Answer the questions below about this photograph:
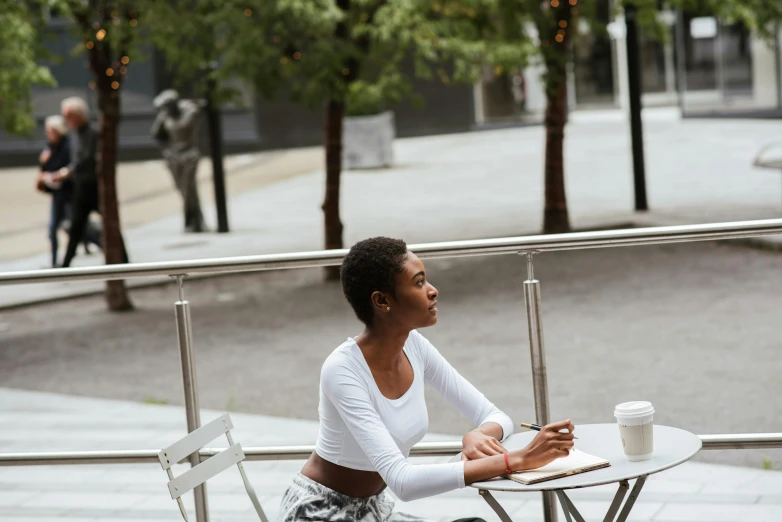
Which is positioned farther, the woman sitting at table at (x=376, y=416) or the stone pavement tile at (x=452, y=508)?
the stone pavement tile at (x=452, y=508)

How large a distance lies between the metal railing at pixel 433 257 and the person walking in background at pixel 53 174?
10.6 m

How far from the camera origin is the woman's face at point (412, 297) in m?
3.22

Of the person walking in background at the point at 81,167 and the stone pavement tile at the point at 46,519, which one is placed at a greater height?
the person walking in background at the point at 81,167

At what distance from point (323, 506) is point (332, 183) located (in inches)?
382

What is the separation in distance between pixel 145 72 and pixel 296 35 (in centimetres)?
2046

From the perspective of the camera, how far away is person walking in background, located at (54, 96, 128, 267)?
13383 mm

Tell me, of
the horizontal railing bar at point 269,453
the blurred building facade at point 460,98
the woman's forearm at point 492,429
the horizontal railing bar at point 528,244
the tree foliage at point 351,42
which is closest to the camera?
the woman's forearm at point 492,429

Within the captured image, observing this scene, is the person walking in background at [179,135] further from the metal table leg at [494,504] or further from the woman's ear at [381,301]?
the metal table leg at [494,504]

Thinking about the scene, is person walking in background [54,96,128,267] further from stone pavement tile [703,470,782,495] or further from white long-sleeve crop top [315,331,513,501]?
white long-sleeve crop top [315,331,513,501]

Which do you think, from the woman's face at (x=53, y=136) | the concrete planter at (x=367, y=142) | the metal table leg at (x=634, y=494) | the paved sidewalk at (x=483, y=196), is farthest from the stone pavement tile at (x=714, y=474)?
the concrete planter at (x=367, y=142)

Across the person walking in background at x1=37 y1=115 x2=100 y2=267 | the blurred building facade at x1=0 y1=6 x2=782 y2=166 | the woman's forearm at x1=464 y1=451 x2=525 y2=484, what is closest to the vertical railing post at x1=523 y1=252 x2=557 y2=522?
the woman's forearm at x1=464 y1=451 x2=525 y2=484

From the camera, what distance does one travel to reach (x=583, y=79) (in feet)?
121

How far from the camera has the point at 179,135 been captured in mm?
17500

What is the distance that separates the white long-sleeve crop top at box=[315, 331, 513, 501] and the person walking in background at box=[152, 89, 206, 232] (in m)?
14.5
